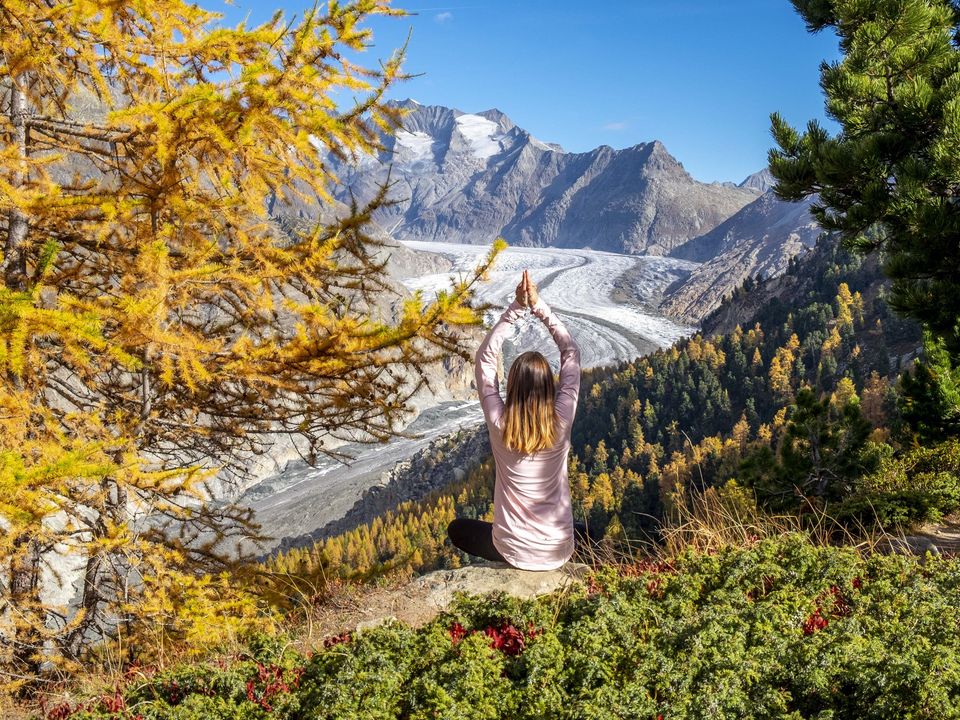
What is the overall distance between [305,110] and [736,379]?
104 metres

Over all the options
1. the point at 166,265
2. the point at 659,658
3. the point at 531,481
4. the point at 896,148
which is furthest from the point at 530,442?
the point at 896,148

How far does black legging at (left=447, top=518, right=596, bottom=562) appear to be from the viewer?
4.60m

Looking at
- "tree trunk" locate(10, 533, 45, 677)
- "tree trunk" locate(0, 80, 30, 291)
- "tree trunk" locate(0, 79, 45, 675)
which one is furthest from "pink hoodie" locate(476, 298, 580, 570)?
"tree trunk" locate(0, 80, 30, 291)

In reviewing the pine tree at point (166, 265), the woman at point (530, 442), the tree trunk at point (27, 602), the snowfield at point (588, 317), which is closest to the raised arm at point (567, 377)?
the woman at point (530, 442)

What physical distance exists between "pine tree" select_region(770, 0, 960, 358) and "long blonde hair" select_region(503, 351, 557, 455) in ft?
16.6

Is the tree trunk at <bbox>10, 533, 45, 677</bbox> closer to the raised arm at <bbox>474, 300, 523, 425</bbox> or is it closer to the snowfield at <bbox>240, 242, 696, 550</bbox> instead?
the raised arm at <bbox>474, 300, 523, 425</bbox>

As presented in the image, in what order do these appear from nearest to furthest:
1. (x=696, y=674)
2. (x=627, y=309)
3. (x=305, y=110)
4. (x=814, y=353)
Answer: (x=696, y=674) → (x=305, y=110) → (x=814, y=353) → (x=627, y=309)

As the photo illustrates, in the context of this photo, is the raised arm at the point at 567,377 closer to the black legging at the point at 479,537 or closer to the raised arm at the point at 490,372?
the raised arm at the point at 490,372

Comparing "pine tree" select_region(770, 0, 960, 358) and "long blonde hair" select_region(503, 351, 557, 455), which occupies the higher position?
"pine tree" select_region(770, 0, 960, 358)

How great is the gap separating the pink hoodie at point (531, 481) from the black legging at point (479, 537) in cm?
19

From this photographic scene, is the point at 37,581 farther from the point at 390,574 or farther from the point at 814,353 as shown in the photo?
the point at 814,353

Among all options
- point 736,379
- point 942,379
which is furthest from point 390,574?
point 736,379

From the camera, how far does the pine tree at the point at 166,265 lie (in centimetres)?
438

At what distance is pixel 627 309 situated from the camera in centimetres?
19100
